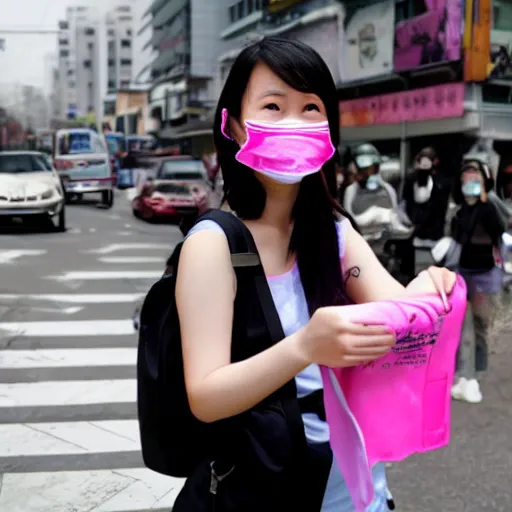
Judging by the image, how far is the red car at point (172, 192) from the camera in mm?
19547

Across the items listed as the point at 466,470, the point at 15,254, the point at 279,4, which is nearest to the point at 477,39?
the point at 279,4

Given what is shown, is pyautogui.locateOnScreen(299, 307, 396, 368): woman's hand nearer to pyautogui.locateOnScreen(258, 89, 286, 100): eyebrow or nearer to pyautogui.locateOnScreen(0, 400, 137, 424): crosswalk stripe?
pyautogui.locateOnScreen(258, 89, 286, 100): eyebrow

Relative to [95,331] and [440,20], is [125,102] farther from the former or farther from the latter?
[95,331]

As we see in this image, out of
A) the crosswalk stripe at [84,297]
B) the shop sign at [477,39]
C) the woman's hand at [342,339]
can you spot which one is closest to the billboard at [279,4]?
the shop sign at [477,39]

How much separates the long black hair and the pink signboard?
2051 cm

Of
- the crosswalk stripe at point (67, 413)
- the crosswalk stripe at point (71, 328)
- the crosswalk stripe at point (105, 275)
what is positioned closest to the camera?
the crosswalk stripe at point (67, 413)

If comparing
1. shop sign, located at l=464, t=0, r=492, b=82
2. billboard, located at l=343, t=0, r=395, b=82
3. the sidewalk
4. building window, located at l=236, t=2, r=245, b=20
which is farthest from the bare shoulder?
building window, located at l=236, t=2, r=245, b=20

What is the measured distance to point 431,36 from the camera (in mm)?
22562

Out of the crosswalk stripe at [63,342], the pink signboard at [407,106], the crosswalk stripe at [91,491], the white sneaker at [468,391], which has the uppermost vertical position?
the pink signboard at [407,106]

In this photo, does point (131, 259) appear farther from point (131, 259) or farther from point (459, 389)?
point (459, 389)

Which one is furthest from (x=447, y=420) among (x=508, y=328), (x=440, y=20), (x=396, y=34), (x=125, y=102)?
(x=125, y=102)

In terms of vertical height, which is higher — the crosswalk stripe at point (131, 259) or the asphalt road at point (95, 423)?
the crosswalk stripe at point (131, 259)

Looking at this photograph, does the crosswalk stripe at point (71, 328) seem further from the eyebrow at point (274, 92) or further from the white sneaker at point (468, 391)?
the eyebrow at point (274, 92)

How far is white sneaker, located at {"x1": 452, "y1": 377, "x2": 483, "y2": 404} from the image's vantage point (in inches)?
221
